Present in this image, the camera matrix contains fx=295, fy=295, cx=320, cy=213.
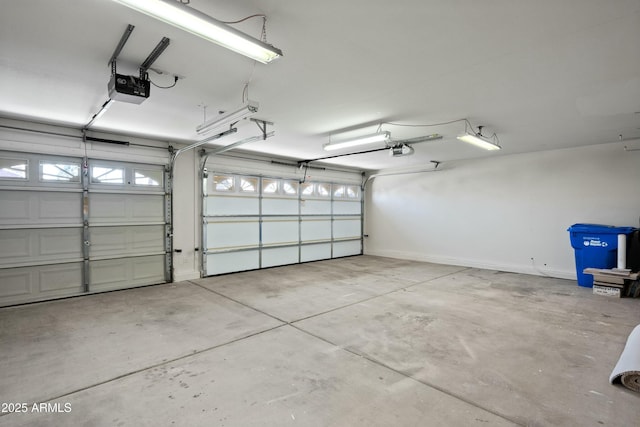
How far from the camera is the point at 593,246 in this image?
199 inches

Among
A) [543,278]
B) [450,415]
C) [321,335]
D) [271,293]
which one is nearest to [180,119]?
[271,293]

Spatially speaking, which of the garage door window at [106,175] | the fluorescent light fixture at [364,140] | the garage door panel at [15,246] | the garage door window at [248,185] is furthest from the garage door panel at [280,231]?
the garage door panel at [15,246]

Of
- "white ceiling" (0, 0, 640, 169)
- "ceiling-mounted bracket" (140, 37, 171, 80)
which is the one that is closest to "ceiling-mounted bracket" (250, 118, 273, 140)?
"white ceiling" (0, 0, 640, 169)

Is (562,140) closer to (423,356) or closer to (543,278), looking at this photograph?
(543,278)

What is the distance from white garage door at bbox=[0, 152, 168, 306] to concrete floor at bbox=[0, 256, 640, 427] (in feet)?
1.29

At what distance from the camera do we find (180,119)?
4094 mm

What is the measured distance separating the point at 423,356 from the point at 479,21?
268cm

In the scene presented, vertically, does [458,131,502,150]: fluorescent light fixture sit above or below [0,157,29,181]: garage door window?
above

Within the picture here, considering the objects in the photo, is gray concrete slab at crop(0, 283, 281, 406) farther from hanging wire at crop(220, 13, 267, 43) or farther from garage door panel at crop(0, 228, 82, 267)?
hanging wire at crop(220, 13, 267, 43)

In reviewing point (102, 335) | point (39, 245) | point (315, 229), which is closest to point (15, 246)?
point (39, 245)

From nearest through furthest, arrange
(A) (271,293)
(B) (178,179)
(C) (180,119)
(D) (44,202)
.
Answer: (C) (180,119), (D) (44,202), (A) (271,293), (B) (178,179)

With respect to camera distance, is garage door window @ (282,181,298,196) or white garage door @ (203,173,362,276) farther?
garage door window @ (282,181,298,196)

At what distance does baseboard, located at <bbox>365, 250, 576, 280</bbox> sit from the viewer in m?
5.89

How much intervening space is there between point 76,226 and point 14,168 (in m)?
1.07
